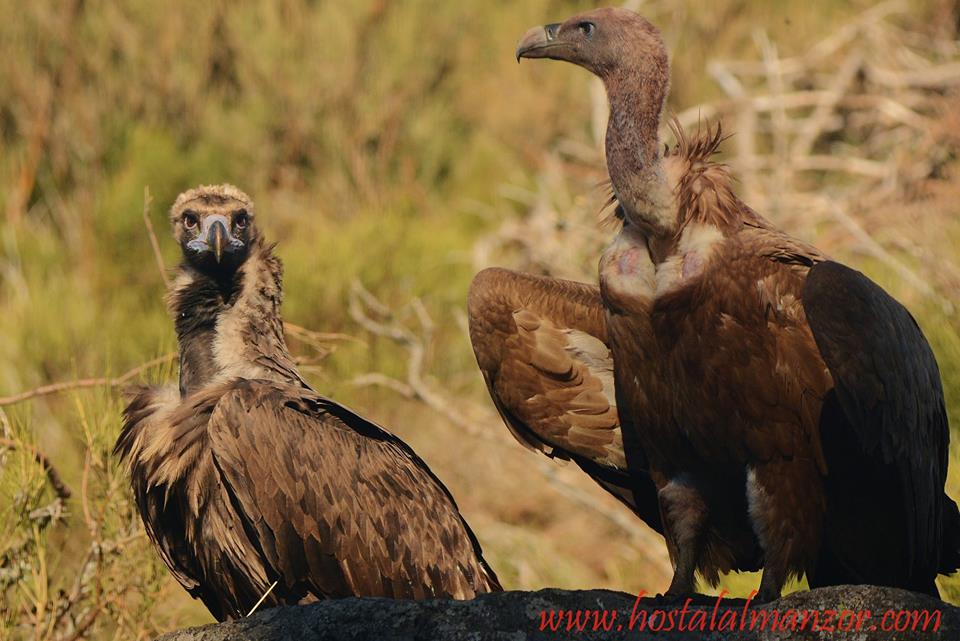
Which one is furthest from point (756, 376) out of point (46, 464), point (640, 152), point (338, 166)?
point (338, 166)

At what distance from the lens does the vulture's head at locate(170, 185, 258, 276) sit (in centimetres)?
454

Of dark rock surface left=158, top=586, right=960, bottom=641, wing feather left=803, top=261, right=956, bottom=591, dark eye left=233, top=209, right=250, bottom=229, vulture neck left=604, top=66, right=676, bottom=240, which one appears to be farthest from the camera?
→ dark eye left=233, top=209, right=250, bottom=229

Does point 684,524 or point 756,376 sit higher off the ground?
point 756,376

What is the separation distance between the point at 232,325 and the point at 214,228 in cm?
31

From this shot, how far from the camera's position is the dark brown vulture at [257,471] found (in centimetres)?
418

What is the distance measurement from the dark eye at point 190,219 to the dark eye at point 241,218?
12 cm

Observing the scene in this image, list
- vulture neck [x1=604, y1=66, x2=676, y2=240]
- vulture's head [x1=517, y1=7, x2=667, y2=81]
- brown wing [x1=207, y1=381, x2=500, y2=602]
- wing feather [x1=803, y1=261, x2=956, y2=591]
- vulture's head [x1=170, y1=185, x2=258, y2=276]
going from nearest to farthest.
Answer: wing feather [x1=803, y1=261, x2=956, y2=591]
vulture neck [x1=604, y1=66, x2=676, y2=240]
vulture's head [x1=517, y1=7, x2=667, y2=81]
brown wing [x1=207, y1=381, x2=500, y2=602]
vulture's head [x1=170, y1=185, x2=258, y2=276]

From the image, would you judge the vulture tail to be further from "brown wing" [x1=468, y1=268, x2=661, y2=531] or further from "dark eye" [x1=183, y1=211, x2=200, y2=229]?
"dark eye" [x1=183, y1=211, x2=200, y2=229]

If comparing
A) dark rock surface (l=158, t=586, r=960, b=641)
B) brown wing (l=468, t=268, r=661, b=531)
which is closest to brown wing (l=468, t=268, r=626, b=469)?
brown wing (l=468, t=268, r=661, b=531)

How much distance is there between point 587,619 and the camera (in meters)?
3.24

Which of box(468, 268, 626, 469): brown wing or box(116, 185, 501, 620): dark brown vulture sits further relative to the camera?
box(468, 268, 626, 469): brown wing

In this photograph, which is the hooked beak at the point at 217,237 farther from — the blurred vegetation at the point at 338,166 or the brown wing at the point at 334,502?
the blurred vegetation at the point at 338,166

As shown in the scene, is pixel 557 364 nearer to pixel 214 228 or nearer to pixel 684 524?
pixel 684 524

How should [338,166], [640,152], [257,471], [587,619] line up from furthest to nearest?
[338,166] < [257,471] < [640,152] < [587,619]
